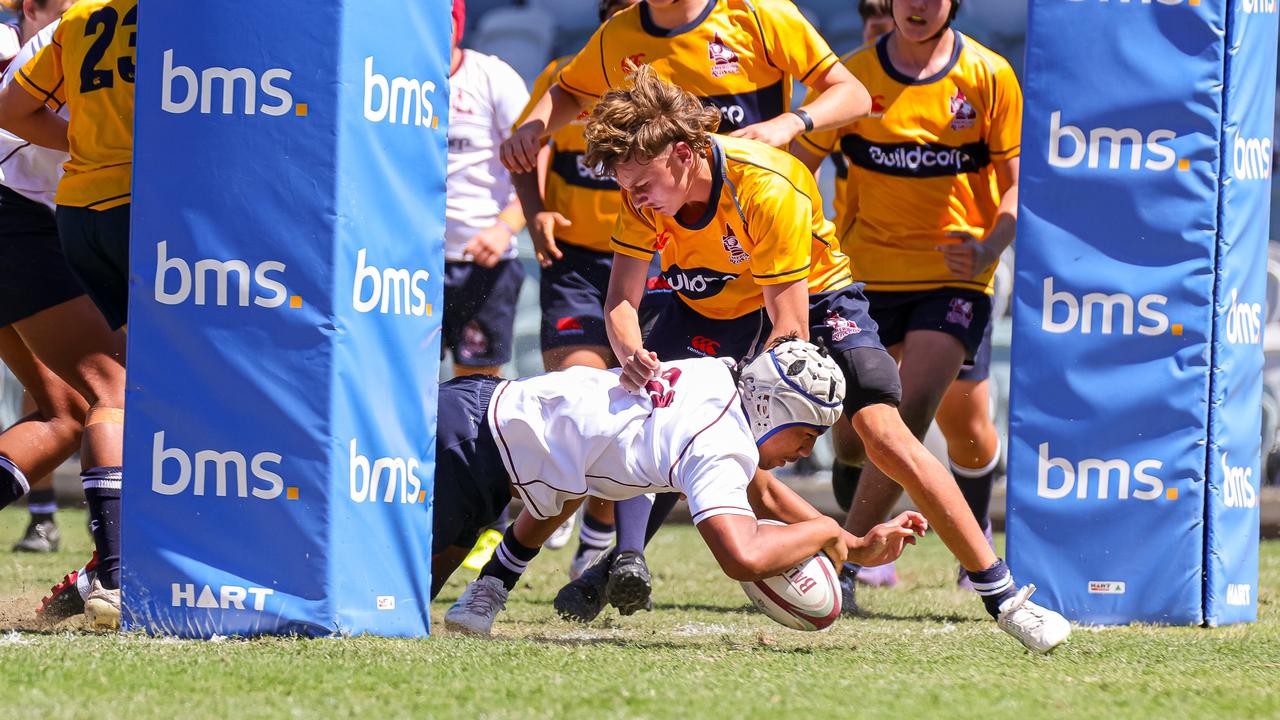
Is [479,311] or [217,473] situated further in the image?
[479,311]

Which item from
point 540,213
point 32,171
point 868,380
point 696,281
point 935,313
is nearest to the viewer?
point 868,380

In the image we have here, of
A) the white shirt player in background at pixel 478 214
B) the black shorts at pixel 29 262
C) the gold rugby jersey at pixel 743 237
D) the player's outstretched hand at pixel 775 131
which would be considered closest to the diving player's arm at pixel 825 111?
the player's outstretched hand at pixel 775 131

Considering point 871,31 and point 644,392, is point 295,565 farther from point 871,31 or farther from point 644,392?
point 871,31

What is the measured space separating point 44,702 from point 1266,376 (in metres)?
8.43

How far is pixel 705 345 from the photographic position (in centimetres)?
535

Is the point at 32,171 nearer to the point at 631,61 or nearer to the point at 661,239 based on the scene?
the point at 631,61

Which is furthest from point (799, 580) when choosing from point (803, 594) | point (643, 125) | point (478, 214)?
point (478, 214)

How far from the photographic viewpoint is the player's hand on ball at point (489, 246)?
6.98 metres

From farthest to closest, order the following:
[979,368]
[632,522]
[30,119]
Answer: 1. [979,368]
2. [632,522]
3. [30,119]

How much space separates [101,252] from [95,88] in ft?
1.55

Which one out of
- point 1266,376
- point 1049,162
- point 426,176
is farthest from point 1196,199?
point 1266,376

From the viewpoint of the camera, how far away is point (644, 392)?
4.45 m

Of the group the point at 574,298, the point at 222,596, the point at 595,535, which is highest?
the point at 574,298

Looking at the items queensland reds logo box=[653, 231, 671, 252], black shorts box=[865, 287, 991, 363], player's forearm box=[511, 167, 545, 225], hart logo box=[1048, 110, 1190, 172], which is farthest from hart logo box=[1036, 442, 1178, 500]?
player's forearm box=[511, 167, 545, 225]
